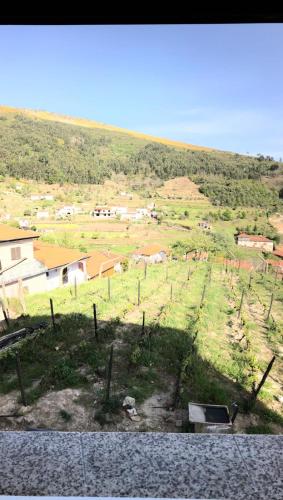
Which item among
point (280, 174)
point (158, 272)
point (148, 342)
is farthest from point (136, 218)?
point (148, 342)

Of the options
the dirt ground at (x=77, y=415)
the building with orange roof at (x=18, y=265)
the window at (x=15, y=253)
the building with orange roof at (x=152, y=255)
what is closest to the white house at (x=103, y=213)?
the building with orange roof at (x=152, y=255)

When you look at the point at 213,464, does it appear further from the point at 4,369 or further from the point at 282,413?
the point at 4,369

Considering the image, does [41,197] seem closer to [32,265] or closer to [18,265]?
[32,265]

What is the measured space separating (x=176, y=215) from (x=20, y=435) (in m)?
71.1

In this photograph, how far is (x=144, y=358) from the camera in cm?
811

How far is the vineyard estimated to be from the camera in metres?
6.17

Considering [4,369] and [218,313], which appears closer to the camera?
[4,369]

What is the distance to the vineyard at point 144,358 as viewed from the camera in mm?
6168

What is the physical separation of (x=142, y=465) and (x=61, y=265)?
19323mm

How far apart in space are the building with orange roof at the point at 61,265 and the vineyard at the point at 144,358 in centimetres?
349

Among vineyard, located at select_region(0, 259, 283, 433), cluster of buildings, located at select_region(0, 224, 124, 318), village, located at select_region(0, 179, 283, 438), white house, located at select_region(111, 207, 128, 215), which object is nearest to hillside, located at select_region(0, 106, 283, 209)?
white house, located at select_region(111, 207, 128, 215)

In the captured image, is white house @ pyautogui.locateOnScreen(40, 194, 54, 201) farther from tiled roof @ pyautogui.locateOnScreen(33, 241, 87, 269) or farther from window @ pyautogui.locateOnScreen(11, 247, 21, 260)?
window @ pyautogui.locateOnScreen(11, 247, 21, 260)

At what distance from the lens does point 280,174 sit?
9206 centimetres

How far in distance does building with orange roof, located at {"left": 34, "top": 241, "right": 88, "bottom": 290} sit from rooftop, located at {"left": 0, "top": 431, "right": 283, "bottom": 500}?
717 inches
